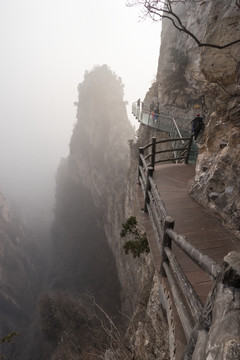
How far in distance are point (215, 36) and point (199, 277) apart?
6.66 meters

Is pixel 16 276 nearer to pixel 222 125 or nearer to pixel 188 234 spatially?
pixel 188 234

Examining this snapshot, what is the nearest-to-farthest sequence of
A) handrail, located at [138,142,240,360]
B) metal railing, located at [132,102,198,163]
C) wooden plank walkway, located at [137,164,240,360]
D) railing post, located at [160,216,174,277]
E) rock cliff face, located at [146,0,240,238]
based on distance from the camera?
handrail, located at [138,142,240,360]
railing post, located at [160,216,174,277]
wooden plank walkway, located at [137,164,240,360]
rock cliff face, located at [146,0,240,238]
metal railing, located at [132,102,198,163]

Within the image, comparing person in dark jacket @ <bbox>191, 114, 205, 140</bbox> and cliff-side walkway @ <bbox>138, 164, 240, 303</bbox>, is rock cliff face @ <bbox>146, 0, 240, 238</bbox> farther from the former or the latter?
person in dark jacket @ <bbox>191, 114, 205, 140</bbox>

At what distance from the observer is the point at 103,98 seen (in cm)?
4516

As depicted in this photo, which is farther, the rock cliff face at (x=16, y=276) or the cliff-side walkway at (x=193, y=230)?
the rock cliff face at (x=16, y=276)

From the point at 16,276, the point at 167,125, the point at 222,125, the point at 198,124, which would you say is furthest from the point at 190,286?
the point at 16,276

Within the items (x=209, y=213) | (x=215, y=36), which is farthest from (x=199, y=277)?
(x=215, y=36)

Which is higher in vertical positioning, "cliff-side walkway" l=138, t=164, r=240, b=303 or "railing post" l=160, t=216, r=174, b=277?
"railing post" l=160, t=216, r=174, b=277

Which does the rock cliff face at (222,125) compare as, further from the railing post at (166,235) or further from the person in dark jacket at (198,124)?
the railing post at (166,235)

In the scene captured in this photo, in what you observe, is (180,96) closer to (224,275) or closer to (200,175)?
(200,175)

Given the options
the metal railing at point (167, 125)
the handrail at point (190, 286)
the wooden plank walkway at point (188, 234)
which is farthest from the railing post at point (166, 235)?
the metal railing at point (167, 125)

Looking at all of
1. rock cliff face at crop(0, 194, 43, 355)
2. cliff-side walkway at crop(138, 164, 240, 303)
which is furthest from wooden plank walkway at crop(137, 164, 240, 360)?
rock cliff face at crop(0, 194, 43, 355)

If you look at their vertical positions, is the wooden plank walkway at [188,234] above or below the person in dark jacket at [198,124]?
below

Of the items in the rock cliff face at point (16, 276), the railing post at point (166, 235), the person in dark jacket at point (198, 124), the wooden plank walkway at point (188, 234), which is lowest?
the rock cliff face at point (16, 276)
